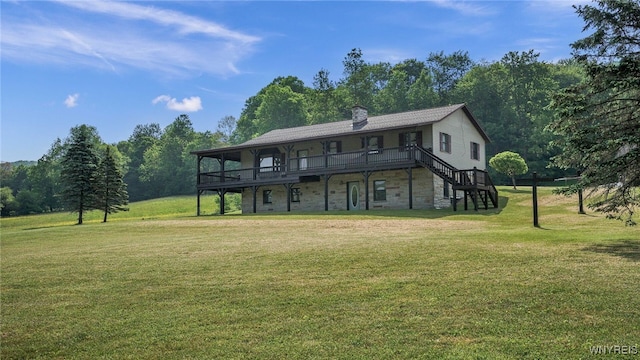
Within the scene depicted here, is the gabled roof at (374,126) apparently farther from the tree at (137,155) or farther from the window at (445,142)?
the tree at (137,155)

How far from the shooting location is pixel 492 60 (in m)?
72.0

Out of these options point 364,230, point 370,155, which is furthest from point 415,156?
point 364,230

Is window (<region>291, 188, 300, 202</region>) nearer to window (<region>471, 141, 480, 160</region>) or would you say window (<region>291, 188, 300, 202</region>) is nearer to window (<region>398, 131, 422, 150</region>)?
window (<region>398, 131, 422, 150</region>)

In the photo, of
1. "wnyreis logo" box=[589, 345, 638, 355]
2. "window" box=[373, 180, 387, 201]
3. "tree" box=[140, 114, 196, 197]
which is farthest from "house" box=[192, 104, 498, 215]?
"tree" box=[140, 114, 196, 197]

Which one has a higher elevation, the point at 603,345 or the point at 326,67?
the point at 326,67

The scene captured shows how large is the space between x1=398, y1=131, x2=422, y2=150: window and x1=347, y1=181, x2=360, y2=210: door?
3.77 m

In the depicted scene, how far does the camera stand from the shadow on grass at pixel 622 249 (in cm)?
1118

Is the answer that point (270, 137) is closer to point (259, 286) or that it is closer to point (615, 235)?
point (615, 235)

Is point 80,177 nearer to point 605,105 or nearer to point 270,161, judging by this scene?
point 270,161

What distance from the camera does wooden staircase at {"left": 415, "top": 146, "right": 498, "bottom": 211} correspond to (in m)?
27.6

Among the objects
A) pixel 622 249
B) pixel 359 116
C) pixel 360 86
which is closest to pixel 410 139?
pixel 359 116

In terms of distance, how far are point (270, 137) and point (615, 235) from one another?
28.8 metres

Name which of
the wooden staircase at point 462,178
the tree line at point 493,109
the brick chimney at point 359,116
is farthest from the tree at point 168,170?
the wooden staircase at point 462,178

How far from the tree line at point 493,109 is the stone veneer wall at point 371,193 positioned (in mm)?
9196
